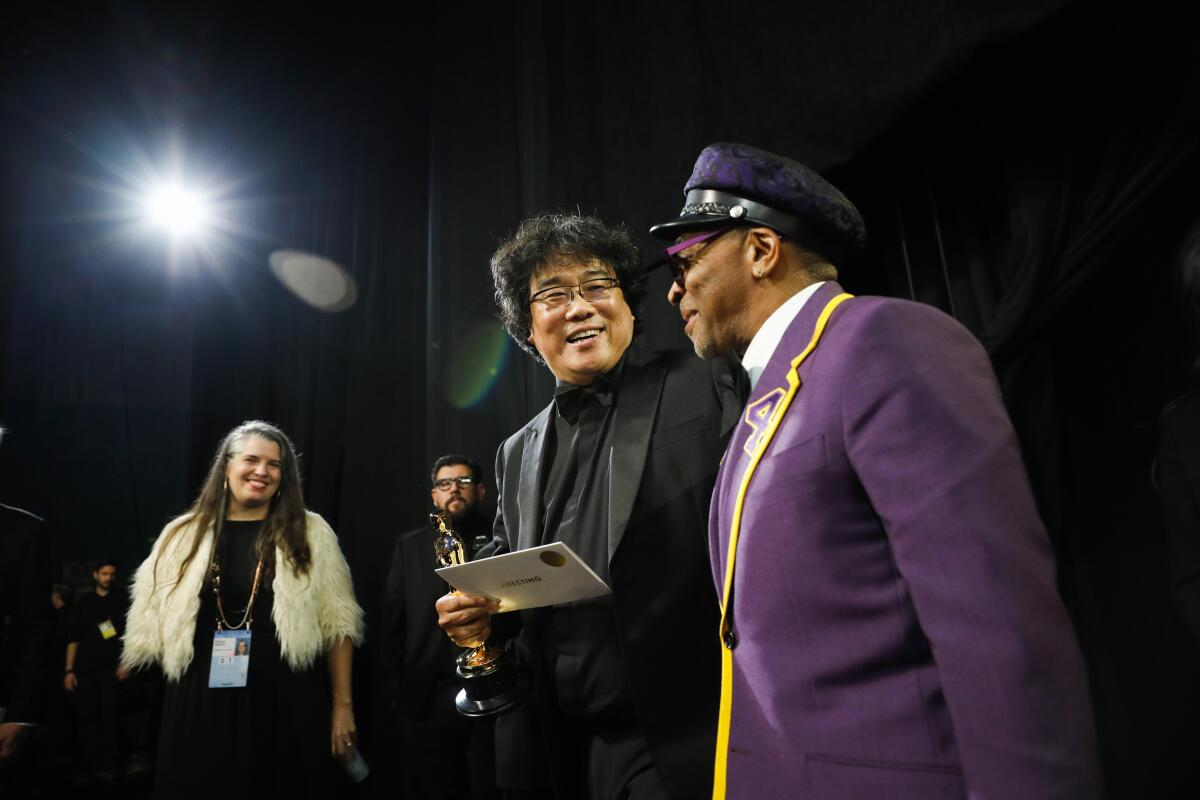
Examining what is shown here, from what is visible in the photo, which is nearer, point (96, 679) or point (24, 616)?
point (24, 616)

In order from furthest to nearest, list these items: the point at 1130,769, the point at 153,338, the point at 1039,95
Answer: the point at 153,338
the point at 1039,95
the point at 1130,769

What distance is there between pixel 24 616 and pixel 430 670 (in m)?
1.50

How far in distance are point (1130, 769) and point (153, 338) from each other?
262 inches

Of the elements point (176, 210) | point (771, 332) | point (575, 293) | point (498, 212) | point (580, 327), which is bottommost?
point (771, 332)

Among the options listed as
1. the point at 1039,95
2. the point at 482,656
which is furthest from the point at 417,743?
the point at 1039,95

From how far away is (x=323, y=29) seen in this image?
4.66 m

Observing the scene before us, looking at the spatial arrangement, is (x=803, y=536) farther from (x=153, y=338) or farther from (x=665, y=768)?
(x=153, y=338)

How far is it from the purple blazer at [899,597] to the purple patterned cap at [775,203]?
25 cm

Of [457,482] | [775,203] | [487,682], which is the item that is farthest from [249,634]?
[775,203]

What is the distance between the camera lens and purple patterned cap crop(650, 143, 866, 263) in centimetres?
120

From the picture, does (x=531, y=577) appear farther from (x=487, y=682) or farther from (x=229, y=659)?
(x=229, y=659)

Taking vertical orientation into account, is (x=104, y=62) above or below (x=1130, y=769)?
above

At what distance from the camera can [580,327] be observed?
178cm

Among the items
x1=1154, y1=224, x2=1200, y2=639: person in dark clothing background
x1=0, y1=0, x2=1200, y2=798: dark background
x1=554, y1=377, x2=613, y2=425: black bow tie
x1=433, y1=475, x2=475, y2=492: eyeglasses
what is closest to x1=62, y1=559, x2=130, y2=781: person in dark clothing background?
x1=0, y1=0, x2=1200, y2=798: dark background
